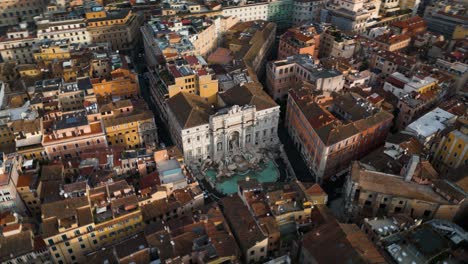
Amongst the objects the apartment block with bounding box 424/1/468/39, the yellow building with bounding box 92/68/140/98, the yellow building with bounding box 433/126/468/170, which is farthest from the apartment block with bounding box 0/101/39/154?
the apartment block with bounding box 424/1/468/39

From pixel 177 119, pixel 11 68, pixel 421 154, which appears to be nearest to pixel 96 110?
pixel 177 119

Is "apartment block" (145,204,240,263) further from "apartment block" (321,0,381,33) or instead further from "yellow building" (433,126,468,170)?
"apartment block" (321,0,381,33)

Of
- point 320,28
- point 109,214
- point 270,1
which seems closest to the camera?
point 109,214

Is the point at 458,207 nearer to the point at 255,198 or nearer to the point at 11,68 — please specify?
the point at 255,198

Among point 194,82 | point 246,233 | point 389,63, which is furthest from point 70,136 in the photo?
point 389,63

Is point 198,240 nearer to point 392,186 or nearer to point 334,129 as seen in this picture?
point 392,186
